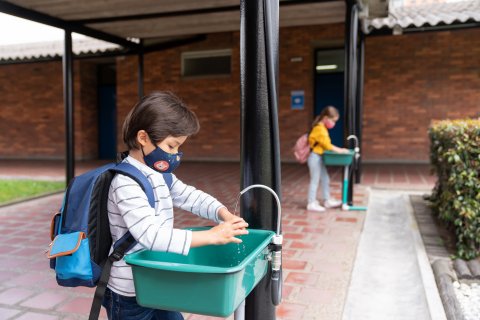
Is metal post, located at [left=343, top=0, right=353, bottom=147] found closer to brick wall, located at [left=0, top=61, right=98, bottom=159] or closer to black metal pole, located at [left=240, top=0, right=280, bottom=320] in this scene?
black metal pole, located at [left=240, top=0, right=280, bottom=320]

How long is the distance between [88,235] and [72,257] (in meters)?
0.10

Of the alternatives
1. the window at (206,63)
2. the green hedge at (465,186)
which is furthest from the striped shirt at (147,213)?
the window at (206,63)

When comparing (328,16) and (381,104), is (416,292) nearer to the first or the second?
(328,16)

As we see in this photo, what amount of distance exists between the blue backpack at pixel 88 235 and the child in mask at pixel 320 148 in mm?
4319

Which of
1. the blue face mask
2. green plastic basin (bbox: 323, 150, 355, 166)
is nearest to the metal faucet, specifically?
the blue face mask

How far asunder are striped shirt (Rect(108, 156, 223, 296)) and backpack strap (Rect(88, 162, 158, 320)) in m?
0.02

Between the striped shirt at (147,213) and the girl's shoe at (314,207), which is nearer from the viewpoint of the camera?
the striped shirt at (147,213)

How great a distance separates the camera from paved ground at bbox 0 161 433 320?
115 inches

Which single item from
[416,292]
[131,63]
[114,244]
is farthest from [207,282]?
[131,63]

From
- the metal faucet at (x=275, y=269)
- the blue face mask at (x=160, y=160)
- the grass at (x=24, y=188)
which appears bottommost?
the grass at (x=24, y=188)

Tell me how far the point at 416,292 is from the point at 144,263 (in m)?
2.51

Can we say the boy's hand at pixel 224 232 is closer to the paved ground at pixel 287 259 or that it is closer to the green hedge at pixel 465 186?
the paved ground at pixel 287 259

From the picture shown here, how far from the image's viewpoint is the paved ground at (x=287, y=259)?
2928mm

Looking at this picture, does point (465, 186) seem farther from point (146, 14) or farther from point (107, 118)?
point (107, 118)
